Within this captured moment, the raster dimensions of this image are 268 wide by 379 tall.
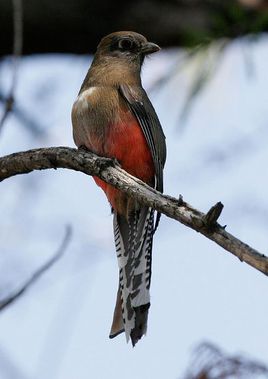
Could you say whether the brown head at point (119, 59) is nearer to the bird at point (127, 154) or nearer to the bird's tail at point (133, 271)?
the bird at point (127, 154)

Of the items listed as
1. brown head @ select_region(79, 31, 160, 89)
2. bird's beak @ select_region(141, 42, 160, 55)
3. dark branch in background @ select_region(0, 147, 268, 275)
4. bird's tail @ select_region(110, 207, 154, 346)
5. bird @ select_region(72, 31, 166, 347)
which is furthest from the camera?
bird's beak @ select_region(141, 42, 160, 55)

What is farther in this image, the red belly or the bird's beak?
the bird's beak

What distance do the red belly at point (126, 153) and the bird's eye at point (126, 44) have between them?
3.27 ft

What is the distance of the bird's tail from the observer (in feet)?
18.7

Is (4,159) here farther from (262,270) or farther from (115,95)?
(262,270)

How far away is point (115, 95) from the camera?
6.45 metres

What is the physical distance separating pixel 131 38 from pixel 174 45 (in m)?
1.61

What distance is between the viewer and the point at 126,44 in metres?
7.12

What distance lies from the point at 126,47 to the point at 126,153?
3.88 feet

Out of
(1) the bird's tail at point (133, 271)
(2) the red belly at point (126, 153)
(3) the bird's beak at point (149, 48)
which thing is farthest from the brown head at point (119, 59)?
(1) the bird's tail at point (133, 271)

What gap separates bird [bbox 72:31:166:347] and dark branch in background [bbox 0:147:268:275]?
0.54 metres

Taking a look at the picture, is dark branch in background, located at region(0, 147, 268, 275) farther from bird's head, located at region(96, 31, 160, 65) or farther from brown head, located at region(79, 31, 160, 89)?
bird's head, located at region(96, 31, 160, 65)

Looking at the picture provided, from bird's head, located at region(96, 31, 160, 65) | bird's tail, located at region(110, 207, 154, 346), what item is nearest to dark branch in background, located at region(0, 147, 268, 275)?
bird's tail, located at region(110, 207, 154, 346)

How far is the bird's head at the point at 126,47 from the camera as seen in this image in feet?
23.1
